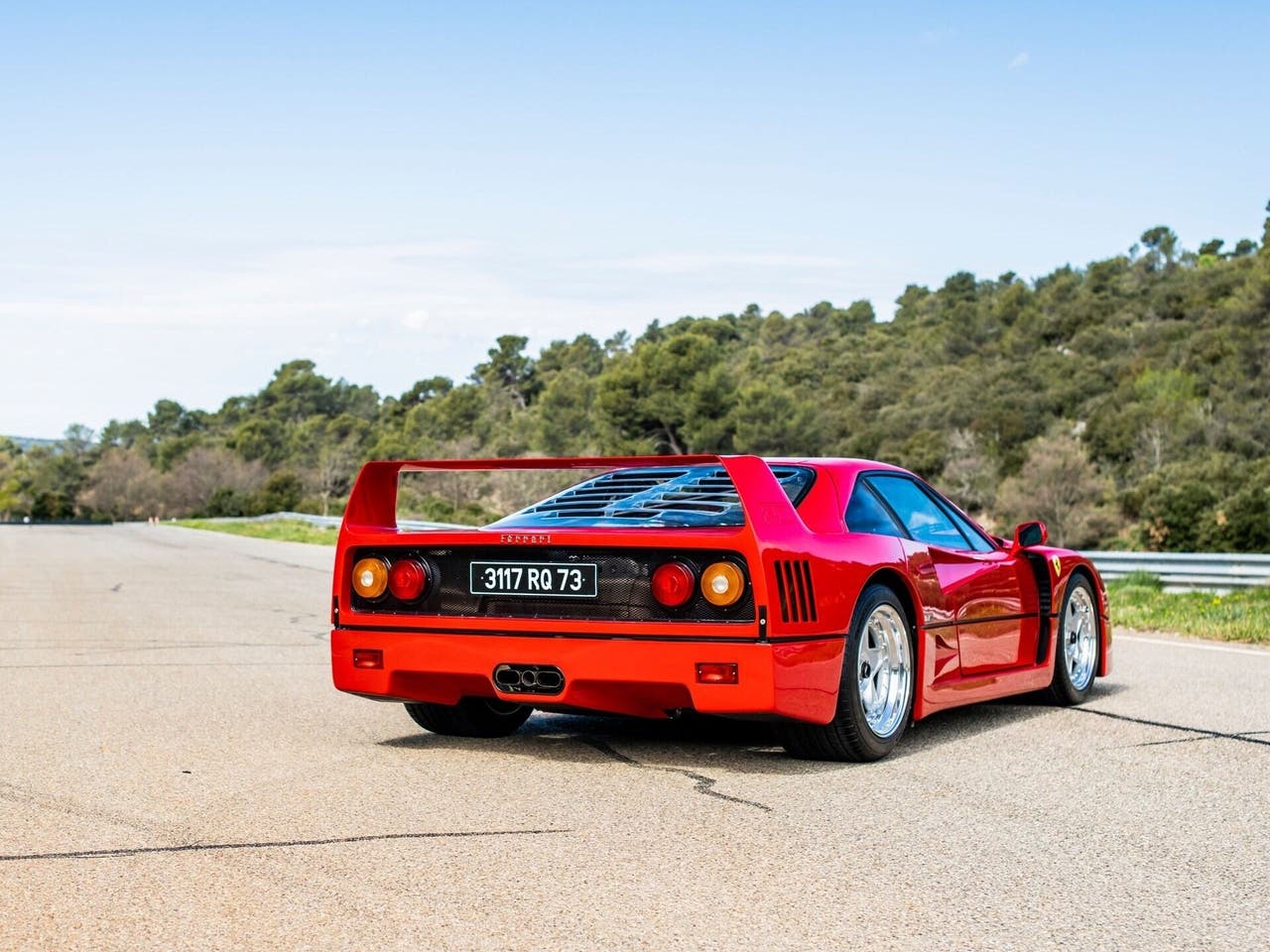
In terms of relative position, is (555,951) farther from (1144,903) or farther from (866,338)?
(866,338)

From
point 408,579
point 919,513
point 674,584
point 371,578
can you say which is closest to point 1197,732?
point 919,513

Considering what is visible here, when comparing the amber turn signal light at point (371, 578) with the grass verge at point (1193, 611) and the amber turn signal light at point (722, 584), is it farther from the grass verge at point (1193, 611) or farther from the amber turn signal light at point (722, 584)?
the grass verge at point (1193, 611)

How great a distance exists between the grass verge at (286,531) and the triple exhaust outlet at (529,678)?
27.9 metres

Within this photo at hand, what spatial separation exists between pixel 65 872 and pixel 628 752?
8.55 feet

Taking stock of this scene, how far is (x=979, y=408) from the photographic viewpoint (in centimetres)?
6938

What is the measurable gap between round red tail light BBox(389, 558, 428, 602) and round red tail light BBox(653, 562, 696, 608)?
3.60 feet

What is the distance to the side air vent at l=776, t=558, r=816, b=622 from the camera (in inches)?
221

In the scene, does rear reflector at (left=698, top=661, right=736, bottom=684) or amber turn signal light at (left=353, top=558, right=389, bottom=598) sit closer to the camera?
rear reflector at (left=698, top=661, right=736, bottom=684)

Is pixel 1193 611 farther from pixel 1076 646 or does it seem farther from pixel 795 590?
pixel 795 590

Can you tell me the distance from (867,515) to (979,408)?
64.6 meters

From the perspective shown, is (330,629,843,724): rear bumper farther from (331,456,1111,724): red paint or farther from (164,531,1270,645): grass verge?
(164,531,1270,645): grass verge

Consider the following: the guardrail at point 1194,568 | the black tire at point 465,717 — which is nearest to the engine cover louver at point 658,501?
the black tire at point 465,717

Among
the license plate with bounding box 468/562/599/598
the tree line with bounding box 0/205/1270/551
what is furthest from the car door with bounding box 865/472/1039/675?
the tree line with bounding box 0/205/1270/551

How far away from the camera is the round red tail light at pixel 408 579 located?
6230mm
